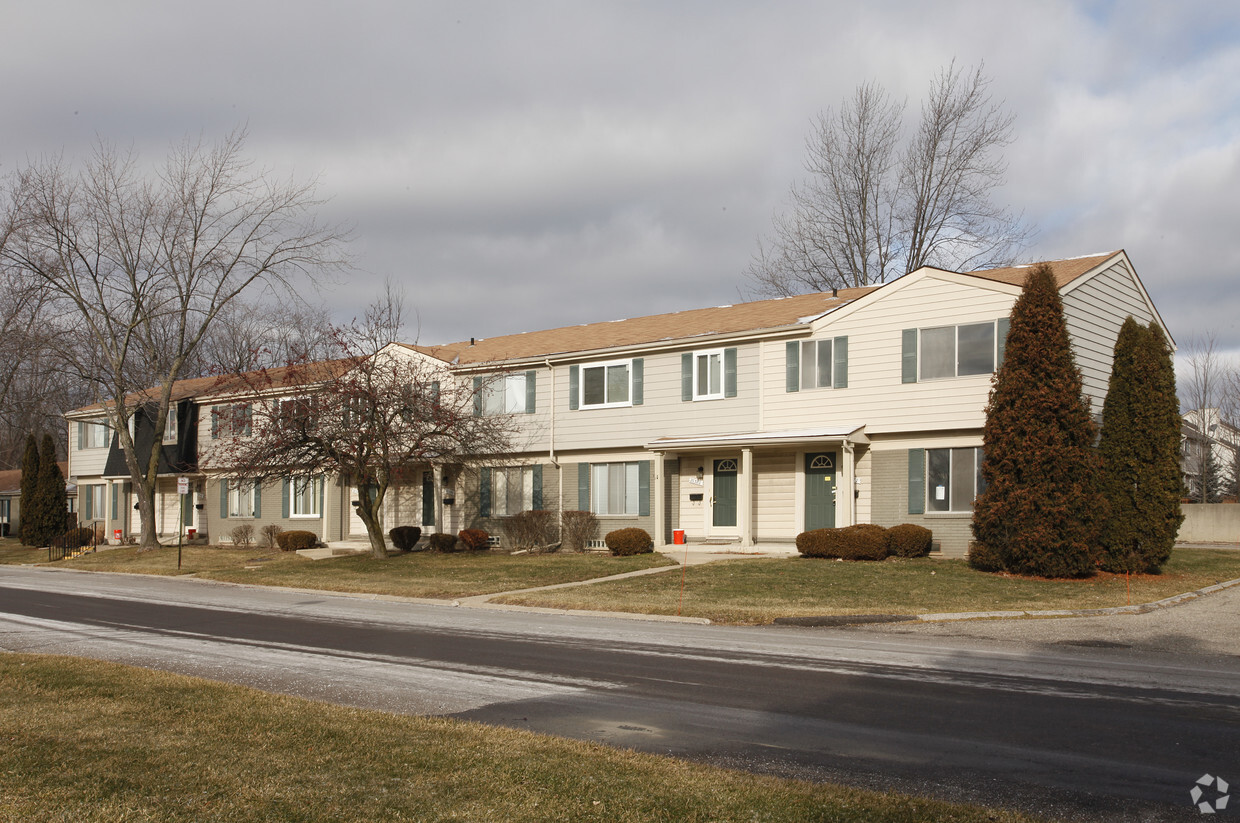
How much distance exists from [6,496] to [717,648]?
55.8 metres

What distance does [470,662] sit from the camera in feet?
39.2

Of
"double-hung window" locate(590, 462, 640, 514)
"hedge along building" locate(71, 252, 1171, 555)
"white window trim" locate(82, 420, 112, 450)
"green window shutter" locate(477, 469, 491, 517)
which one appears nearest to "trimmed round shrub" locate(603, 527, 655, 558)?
"hedge along building" locate(71, 252, 1171, 555)

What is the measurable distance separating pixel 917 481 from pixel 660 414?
25.0ft

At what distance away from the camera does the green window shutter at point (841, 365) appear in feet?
83.5

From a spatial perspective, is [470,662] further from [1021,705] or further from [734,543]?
[734,543]

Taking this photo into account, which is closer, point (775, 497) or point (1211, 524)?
point (775, 497)

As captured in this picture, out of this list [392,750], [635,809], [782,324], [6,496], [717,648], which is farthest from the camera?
[6,496]

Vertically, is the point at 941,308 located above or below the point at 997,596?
above

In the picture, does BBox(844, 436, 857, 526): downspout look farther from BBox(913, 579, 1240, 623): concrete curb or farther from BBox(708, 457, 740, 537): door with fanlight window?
BBox(913, 579, 1240, 623): concrete curb

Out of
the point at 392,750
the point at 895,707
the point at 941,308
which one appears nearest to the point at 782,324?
the point at 941,308

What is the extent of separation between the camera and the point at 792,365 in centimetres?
2641

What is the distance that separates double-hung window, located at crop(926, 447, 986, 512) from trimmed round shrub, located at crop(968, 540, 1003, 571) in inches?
Answer: 110

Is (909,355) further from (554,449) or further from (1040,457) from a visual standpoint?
(554,449)

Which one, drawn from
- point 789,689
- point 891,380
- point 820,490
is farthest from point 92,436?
point 789,689
